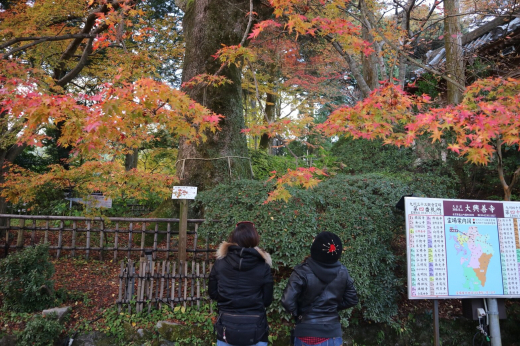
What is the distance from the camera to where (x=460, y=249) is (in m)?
3.78

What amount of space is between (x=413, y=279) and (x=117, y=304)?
3.96 meters

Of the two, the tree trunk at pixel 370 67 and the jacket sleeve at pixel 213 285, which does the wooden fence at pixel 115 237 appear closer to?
the jacket sleeve at pixel 213 285

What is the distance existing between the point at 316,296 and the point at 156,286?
108 inches

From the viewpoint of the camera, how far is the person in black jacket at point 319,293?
→ 8.48ft

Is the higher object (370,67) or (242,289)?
(370,67)

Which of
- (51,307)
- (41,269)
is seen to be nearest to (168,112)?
(41,269)

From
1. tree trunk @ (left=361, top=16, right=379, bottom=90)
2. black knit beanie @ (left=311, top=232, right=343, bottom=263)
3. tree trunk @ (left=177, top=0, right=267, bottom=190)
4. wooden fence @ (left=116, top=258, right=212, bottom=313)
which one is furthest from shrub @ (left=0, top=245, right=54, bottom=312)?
tree trunk @ (left=361, top=16, right=379, bottom=90)

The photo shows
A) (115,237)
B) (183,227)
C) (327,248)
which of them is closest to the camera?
(327,248)

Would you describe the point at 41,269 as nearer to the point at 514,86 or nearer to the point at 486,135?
the point at 486,135

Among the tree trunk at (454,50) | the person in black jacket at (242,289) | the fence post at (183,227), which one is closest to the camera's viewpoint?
the person in black jacket at (242,289)

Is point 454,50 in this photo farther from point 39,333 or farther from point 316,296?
point 39,333

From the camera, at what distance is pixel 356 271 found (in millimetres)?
4023

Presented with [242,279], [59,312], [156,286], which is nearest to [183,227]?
[156,286]

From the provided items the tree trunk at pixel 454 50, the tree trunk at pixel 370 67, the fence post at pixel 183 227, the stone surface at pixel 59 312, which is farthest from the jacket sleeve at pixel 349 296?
the tree trunk at pixel 370 67
